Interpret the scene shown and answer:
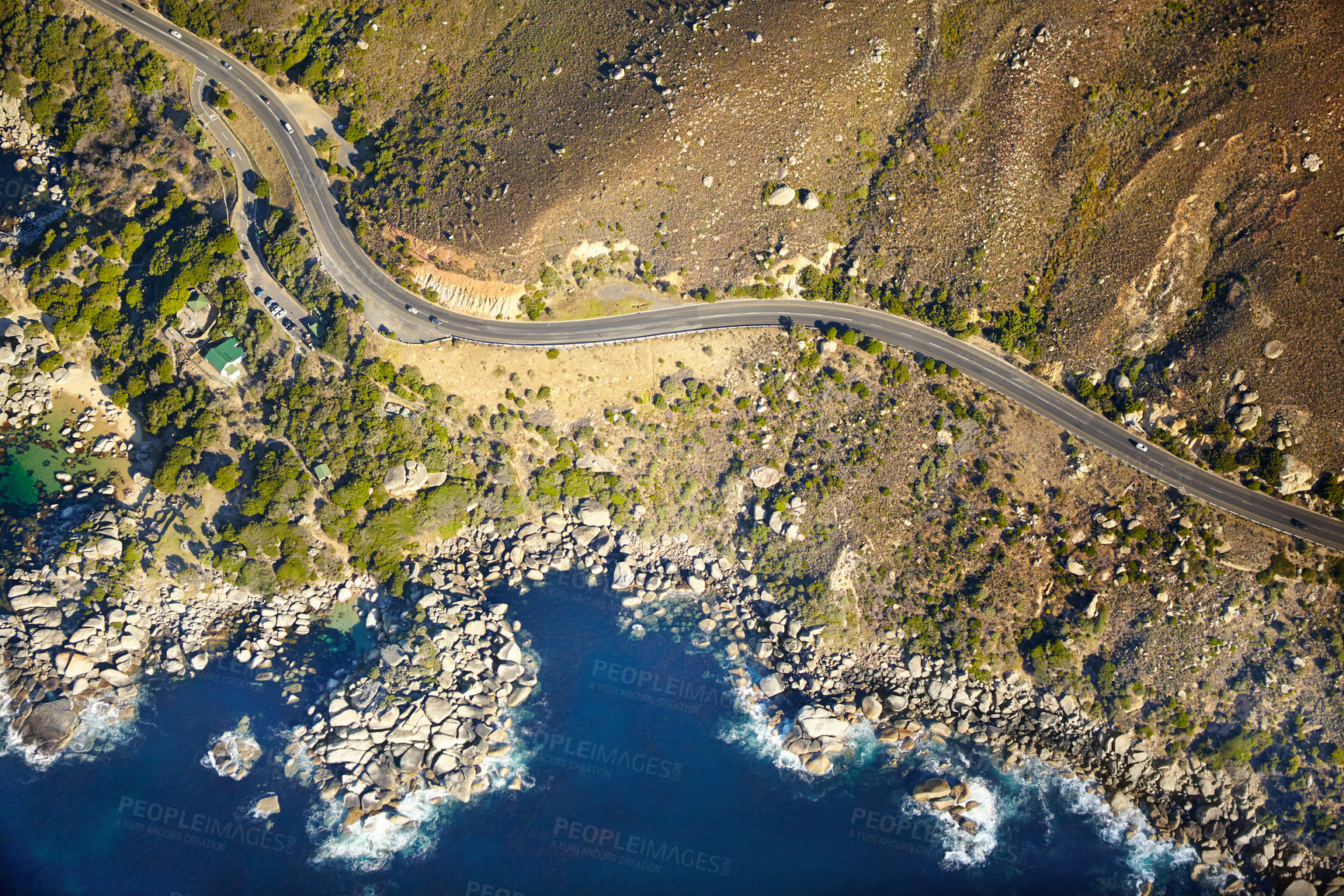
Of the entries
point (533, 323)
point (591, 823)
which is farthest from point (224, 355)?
point (591, 823)

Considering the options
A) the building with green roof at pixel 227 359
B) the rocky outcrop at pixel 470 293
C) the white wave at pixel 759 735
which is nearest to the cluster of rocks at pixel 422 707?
the white wave at pixel 759 735

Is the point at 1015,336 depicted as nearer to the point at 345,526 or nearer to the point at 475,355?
the point at 475,355

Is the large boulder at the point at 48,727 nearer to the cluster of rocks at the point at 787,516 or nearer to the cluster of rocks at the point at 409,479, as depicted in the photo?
the cluster of rocks at the point at 409,479

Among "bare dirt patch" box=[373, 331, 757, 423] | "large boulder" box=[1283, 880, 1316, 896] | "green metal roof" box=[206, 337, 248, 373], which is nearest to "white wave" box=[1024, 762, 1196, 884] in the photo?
"large boulder" box=[1283, 880, 1316, 896]

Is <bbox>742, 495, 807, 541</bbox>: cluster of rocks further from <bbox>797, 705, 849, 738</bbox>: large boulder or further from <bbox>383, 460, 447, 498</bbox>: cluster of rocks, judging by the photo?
<bbox>383, 460, 447, 498</bbox>: cluster of rocks

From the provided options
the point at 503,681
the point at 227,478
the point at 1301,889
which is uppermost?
the point at 227,478

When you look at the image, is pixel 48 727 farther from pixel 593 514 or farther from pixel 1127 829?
pixel 1127 829
